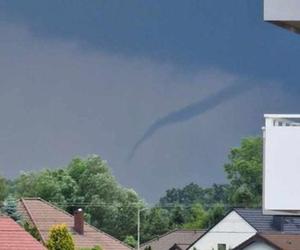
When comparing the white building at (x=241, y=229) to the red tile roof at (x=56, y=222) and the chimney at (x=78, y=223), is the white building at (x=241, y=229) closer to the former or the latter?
the red tile roof at (x=56, y=222)

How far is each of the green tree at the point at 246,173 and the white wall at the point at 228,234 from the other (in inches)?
722

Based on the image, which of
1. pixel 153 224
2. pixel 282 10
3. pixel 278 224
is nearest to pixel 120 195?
pixel 153 224

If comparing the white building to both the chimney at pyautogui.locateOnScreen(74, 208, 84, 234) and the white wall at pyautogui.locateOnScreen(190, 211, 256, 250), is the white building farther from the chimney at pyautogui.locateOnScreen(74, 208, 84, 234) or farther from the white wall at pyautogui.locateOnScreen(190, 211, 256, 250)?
the chimney at pyautogui.locateOnScreen(74, 208, 84, 234)

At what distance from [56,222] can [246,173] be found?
42.3 metres

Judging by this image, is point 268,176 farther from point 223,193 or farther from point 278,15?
point 223,193

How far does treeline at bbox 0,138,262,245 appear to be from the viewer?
82.0 m

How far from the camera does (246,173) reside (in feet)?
300

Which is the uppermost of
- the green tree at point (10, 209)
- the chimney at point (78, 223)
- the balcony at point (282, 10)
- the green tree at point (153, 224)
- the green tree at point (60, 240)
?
the green tree at point (153, 224)

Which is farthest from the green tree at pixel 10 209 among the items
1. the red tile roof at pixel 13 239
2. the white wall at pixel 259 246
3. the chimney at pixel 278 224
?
the chimney at pixel 278 224

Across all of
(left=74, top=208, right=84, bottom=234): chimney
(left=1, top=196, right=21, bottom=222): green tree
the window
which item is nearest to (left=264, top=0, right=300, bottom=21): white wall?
(left=1, top=196, right=21, bottom=222): green tree

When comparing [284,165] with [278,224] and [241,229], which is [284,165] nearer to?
[278,224]

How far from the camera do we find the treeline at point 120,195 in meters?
82.0

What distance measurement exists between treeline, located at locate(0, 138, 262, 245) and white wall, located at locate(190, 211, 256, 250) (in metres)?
13.6

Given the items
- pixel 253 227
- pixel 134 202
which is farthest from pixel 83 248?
pixel 134 202
